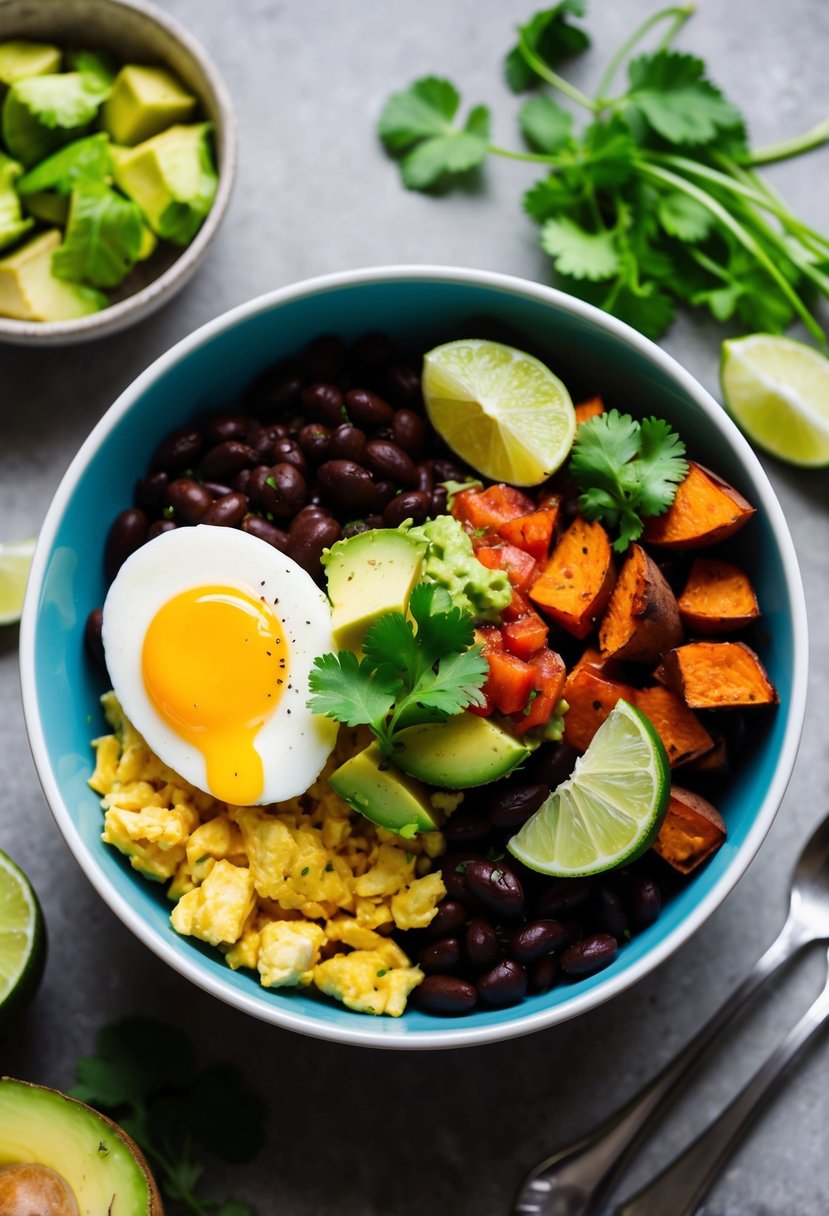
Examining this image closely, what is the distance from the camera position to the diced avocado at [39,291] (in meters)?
3.21

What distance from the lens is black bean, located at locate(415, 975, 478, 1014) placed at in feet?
8.69

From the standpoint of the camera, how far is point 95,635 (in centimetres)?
283

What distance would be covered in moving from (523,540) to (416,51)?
5.68ft

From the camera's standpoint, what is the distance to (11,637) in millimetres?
3256

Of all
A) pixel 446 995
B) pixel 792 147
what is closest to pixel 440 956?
pixel 446 995

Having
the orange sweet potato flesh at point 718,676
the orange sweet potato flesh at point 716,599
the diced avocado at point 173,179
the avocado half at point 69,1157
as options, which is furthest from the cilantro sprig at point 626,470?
the avocado half at point 69,1157

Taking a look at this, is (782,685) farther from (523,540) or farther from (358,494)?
(358,494)

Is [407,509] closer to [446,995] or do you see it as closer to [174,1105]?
[446,995]

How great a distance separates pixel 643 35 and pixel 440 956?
280 cm

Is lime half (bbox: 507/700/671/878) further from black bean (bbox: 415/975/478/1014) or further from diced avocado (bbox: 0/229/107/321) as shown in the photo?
diced avocado (bbox: 0/229/107/321)

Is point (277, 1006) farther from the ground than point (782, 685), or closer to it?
closer to it

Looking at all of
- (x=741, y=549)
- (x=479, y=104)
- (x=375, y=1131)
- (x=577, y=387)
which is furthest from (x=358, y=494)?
(x=375, y=1131)

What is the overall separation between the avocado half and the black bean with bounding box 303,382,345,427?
5.82ft

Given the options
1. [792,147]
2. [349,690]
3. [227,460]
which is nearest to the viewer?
[349,690]
